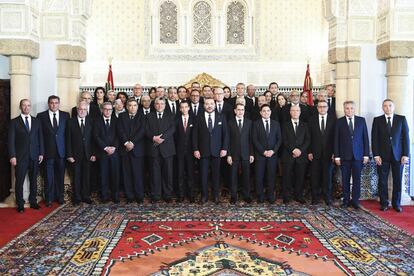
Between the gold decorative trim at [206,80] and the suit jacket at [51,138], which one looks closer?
A: the suit jacket at [51,138]

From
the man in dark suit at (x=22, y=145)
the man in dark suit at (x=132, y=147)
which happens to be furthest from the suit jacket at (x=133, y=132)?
the man in dark suit at (x=22, y=145)

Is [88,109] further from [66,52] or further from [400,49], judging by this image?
[400,49]

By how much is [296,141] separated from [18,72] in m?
3.83

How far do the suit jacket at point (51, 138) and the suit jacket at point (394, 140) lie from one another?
13.6 feet

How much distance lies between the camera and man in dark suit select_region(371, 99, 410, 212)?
648 cm

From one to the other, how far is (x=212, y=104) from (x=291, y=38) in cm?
674

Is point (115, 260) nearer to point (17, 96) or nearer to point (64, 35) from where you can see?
point (17, 96)

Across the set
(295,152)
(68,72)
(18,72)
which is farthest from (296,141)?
(18,72)

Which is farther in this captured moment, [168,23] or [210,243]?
[168,23]

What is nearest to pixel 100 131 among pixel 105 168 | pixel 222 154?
pixel 105 168

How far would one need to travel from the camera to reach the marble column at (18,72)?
6.63 m

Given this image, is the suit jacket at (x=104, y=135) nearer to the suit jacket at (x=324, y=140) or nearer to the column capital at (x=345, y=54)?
the suit jacket at (x=324, y=140)

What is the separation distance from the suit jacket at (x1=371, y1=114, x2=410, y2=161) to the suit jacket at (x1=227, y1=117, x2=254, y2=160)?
1.66 metres

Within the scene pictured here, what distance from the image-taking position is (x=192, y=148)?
6836mm
